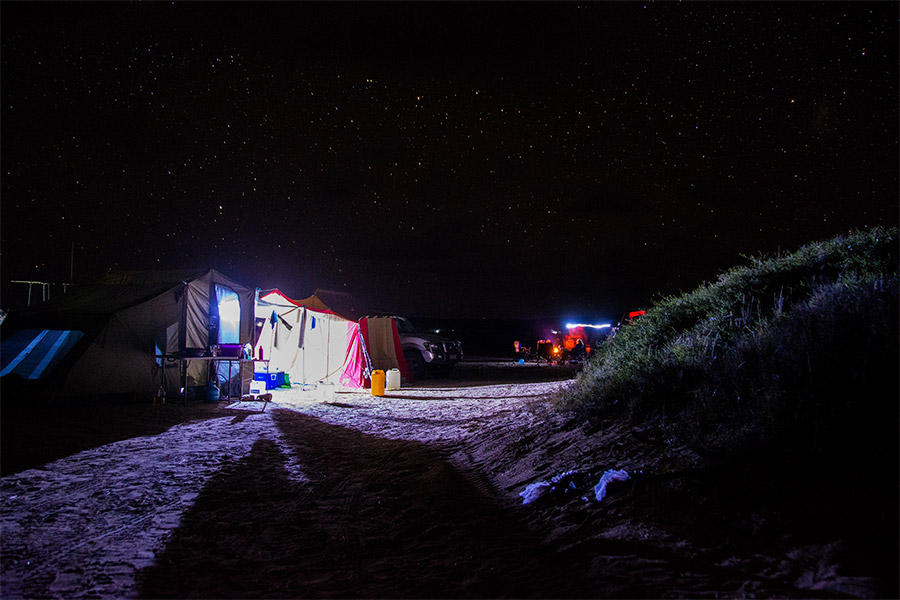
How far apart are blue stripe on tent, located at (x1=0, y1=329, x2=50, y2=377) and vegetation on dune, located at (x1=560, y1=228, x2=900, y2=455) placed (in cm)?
1047

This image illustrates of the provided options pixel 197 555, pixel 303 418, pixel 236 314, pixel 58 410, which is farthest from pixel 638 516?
pixel 236 314

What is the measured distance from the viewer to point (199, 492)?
4.81m

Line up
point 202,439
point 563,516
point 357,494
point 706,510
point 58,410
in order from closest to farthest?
point 706,510, point 563,516, point 357,494, point 202,439, point 58,410

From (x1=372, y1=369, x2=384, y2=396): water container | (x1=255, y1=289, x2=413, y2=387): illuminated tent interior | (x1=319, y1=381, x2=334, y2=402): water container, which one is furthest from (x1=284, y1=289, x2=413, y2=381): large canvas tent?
(x1=372, y1=369, x2=384, y2=396): water container

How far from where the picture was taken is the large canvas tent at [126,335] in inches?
397

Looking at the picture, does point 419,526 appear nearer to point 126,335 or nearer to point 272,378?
point 126,335

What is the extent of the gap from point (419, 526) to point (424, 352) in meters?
13.6

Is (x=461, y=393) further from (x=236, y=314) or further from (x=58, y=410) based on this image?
(x=58, y=410)

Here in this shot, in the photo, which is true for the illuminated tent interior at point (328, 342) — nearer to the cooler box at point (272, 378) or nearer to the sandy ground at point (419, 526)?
the cooler box at point (272, 378)

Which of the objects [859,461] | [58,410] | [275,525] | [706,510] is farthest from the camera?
[58,410]

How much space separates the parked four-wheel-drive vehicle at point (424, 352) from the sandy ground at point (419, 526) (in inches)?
425

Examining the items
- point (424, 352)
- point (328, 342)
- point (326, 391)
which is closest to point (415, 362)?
point (424, 352)

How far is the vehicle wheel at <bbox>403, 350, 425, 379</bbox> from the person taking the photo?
698 inches

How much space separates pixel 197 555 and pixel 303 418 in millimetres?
6153
